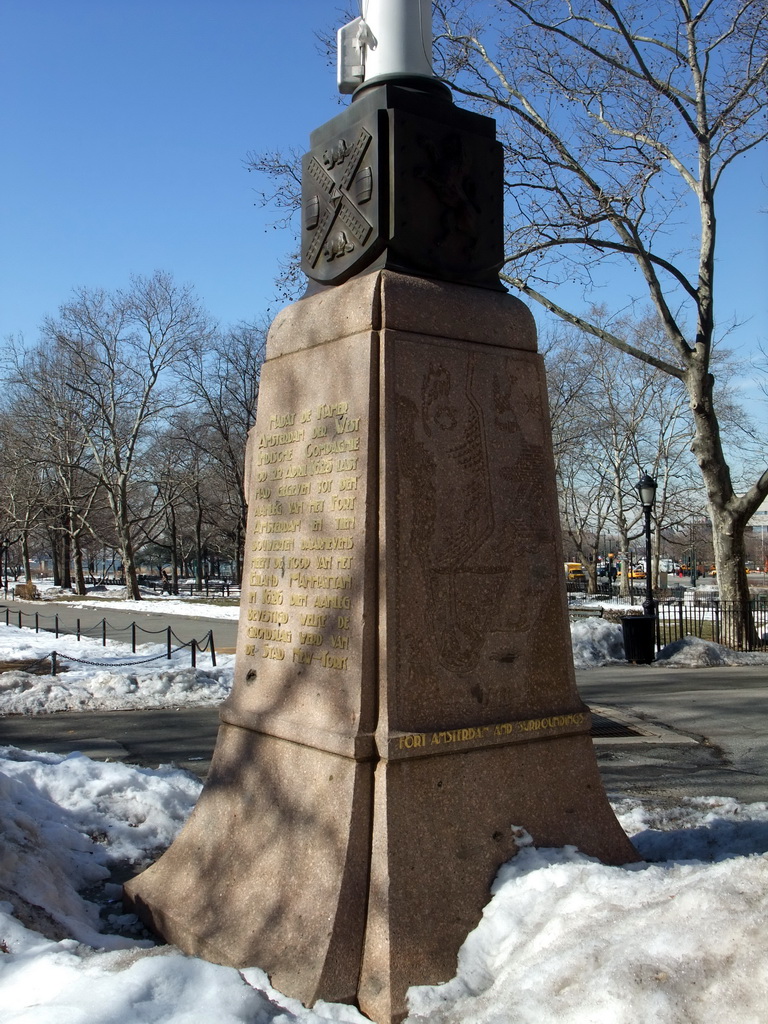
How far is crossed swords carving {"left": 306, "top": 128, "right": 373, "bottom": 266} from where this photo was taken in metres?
4.62

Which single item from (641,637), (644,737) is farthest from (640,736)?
(641,637)

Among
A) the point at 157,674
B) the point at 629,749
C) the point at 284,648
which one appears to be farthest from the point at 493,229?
the point at 157,674

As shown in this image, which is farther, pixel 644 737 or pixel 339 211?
pixel 644 737

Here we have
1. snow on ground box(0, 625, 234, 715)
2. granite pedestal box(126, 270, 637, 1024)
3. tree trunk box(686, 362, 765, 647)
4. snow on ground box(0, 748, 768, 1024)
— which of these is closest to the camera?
snow on ground box(0, 748, 768, 1024)

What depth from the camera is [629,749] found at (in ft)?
29.9

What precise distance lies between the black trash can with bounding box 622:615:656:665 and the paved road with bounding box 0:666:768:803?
9.15ft

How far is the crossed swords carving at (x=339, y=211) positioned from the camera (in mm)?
4617

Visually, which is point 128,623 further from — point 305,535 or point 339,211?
point 339,211

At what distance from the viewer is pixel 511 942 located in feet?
12.2

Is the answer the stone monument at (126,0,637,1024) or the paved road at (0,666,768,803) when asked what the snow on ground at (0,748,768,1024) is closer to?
the stone monument at (126,0,637,1024)

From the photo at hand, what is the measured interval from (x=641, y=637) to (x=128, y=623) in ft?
55.3

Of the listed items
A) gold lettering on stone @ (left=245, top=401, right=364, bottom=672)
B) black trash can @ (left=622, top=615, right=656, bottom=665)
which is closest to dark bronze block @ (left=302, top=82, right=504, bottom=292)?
gold lettering on stone @ (left=245, top=401, right=364, bottom=672)

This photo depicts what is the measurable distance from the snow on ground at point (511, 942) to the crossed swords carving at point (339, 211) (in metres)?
3.06

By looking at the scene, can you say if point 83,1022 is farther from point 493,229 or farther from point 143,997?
point 493,229
